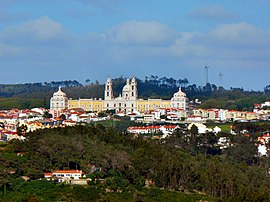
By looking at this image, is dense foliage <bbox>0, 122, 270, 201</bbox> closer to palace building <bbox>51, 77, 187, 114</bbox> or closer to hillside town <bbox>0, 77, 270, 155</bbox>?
hillside town <bbox>0, 77, 270, 155</bbox>

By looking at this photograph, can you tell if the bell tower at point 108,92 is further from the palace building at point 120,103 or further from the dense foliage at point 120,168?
the dense foliage at point 120,168

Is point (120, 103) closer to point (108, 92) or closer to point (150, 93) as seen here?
point (108, 92)

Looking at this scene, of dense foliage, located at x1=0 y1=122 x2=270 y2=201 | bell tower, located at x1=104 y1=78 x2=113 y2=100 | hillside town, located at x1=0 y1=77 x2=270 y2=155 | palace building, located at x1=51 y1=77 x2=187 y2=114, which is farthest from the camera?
bell tower, located at x1=104 y1=78 x2=113 y2=100

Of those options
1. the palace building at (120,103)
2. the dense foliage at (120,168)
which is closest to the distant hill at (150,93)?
the palace building at (120,103)

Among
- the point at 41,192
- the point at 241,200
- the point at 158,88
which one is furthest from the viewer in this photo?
the point at 158,88

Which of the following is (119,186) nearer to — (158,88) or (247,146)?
(247,146)

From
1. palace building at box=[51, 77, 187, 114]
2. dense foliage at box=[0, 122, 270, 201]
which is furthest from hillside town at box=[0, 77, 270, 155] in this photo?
dense foliage at box=[0, 122, 270, 201]

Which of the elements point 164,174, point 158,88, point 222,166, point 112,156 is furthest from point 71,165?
point 158,88

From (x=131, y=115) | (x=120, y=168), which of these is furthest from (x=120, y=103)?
(x=120, y=168)
